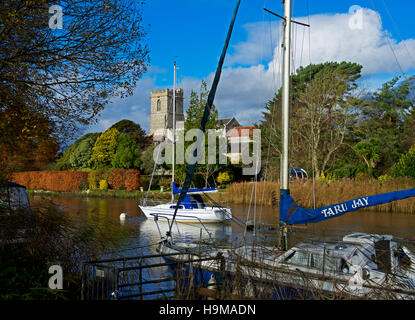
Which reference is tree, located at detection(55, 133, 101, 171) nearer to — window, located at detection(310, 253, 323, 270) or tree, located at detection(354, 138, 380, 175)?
tree, located at detection(354, 138, 380, 175)

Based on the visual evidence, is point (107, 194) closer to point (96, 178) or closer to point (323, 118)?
point (96, 178)

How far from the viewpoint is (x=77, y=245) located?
7.88 metres

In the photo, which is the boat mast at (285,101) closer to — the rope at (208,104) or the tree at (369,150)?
the rope at (208,104)

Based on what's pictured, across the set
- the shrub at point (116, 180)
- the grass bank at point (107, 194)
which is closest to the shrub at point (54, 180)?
the grass bank at point (107, 194)

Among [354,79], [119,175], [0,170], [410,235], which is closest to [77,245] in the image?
[0,170]

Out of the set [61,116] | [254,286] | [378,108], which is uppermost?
[378,108]

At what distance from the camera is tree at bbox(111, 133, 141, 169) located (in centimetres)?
5294

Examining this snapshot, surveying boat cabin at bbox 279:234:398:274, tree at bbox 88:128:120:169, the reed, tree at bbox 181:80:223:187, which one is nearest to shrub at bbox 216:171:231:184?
tree at bbox 181:80:223:187

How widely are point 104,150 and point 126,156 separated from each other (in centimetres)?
552

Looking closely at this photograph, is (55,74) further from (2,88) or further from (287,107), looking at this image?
(287,107)

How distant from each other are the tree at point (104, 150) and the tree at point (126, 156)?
4.87 feet

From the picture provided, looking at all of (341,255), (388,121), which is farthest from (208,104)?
(388,121)

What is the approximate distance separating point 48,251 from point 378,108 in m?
38.8

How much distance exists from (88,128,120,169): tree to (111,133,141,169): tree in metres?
1.48
